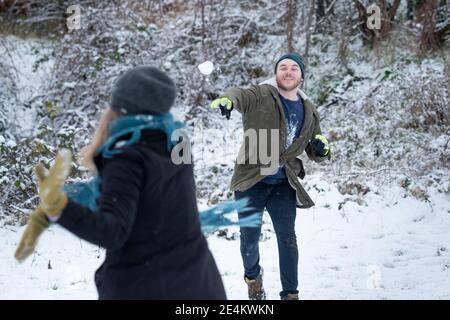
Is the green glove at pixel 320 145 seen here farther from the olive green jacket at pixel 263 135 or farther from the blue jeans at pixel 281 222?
the blue jeans at pixel 281 222

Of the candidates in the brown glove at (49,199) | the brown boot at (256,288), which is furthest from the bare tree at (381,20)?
the brown glove at (49,199)

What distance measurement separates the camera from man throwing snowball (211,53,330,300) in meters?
3.96

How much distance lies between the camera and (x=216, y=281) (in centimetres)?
238

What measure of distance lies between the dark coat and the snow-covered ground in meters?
2.40

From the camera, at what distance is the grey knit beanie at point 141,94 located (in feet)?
7.13

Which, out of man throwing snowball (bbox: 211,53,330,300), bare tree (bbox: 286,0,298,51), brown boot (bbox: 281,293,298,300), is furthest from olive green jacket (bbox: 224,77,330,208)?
bare tree (bbox: 286,0,298,51)

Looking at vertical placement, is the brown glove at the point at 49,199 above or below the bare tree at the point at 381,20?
below

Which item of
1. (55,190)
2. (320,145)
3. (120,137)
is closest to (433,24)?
(320,145)

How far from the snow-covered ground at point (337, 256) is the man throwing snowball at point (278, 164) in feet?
2.51

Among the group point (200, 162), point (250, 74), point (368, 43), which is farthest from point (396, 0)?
point (200, 162)

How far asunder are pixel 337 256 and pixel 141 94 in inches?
151

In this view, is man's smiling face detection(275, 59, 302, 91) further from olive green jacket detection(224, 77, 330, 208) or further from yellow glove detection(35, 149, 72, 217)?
yellow glove detection(35, 149, 72, 217)

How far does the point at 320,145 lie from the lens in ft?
13.6

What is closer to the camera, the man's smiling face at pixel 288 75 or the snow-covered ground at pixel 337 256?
the man's smiling face at pixel 288 75
